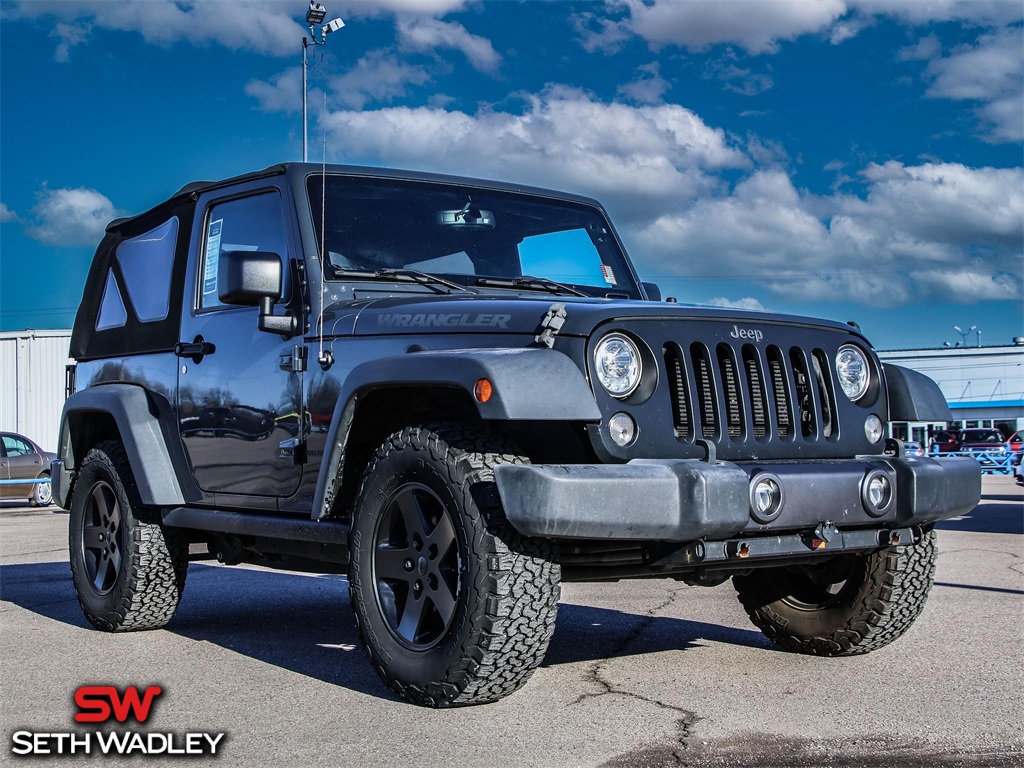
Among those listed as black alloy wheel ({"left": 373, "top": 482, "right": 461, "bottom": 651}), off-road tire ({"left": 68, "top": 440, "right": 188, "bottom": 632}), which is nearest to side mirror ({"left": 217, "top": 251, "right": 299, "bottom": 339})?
black alloy wheel ({"left": 373, "top": 482, "right": 461, "bottom": 651})

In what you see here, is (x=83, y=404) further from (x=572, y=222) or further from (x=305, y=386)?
(x=572, y=222)

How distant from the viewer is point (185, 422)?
5957 mm

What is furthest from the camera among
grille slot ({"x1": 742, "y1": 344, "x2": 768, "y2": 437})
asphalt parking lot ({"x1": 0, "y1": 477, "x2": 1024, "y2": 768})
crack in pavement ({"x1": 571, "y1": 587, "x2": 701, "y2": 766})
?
grille slot ({"x1": 742, "y1": 344, "x2": 768, "y2": 437})

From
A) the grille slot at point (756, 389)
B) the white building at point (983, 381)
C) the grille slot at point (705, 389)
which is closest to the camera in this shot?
the grille slot at point (705, 389)

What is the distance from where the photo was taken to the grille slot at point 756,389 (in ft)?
14.8

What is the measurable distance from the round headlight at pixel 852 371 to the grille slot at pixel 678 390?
883 millimetres

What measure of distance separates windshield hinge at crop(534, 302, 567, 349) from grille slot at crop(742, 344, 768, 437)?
2.62 ft

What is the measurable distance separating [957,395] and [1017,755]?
5956 cm

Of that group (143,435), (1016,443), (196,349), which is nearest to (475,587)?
(196,349)

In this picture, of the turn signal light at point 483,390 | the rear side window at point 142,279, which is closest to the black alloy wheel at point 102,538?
the rear side window at point 142,279

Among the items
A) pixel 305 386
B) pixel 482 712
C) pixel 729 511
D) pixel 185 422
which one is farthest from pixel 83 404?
pixel 729 511

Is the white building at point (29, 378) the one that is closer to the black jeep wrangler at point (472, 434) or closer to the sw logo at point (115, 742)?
the black jeep wrangler at point (472, 434)

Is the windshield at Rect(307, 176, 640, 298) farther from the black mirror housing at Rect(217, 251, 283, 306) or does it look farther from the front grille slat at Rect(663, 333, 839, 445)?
the front grille slat at Rect(663, 333, 839, 445)

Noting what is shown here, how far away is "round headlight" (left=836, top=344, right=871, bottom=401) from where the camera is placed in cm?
490
